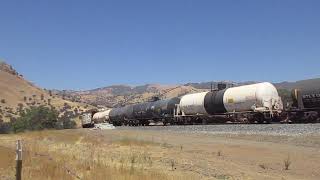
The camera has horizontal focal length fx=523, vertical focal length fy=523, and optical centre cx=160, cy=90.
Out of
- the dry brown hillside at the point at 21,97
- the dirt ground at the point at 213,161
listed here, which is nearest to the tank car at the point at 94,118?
the dry brown hillside at the point at 21,97

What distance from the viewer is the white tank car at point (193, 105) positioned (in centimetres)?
4934

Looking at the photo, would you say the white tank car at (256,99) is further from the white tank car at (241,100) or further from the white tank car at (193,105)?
the white tank car at (193,105)

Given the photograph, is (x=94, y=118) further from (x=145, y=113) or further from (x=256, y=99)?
(x=256, y=99)

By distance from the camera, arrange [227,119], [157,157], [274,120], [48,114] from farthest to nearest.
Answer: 1. [48,114]
2. [227,119]
3. [274,120]
4. [157,157]

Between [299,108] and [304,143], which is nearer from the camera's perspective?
[304,143]

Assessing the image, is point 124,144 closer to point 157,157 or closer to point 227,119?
point 157,157

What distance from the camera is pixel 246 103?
41.2 metres

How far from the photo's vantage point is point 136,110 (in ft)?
218

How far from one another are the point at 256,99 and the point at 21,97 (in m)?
102

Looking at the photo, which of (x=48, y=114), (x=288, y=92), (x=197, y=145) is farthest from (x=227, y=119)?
(x=48, y=114)

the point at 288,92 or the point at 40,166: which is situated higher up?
the point at 288,92

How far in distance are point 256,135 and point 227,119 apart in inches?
607

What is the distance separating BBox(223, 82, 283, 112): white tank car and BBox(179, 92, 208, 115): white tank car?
6.21 meters

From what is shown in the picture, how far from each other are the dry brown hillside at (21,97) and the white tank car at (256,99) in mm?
80279
